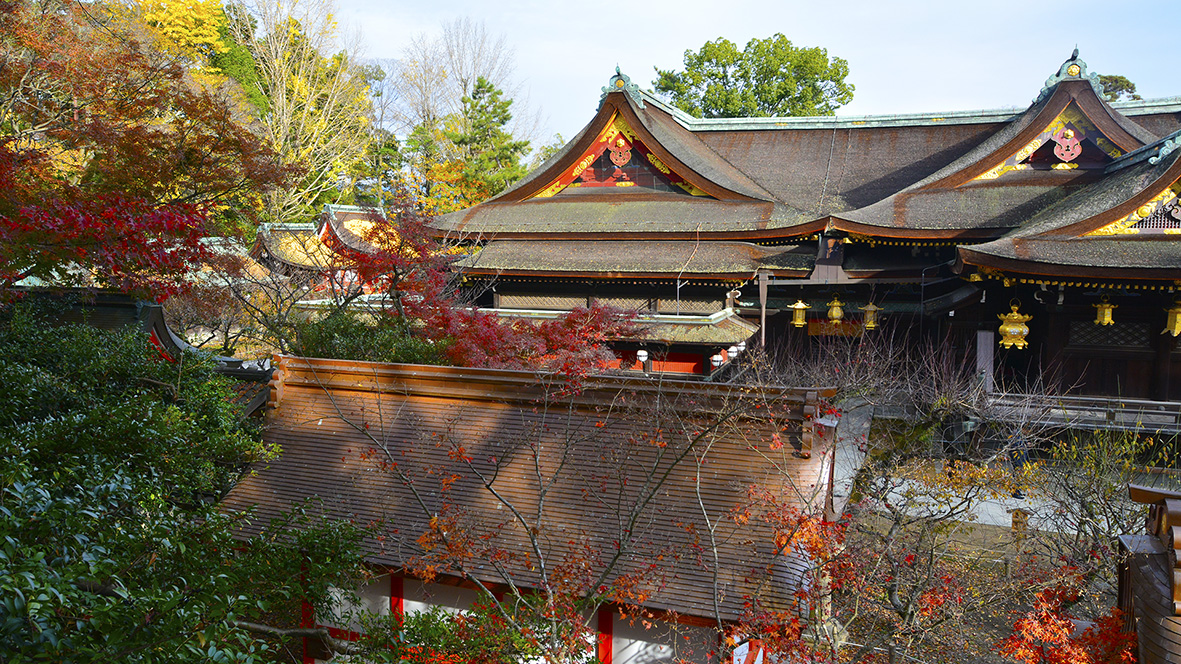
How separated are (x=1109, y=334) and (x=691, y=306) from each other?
712 cm

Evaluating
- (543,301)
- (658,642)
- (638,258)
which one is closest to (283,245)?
(543,301)

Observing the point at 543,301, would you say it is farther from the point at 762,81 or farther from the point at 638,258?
the point at 762,81

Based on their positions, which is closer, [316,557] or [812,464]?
[316,557]

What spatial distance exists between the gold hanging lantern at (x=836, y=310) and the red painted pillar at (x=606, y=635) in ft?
32.9

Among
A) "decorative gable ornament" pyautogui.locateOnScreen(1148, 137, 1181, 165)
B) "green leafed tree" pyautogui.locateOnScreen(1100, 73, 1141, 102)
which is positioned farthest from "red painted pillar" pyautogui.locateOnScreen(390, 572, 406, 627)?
"green leafed tree" pyautogui.locateOnScreen(1100, 73, 1141, 102)

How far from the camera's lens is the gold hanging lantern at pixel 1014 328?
1145cm

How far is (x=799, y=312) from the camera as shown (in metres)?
14.3

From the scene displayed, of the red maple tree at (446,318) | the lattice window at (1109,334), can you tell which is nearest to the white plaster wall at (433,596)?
the red maple tree at (446,318)

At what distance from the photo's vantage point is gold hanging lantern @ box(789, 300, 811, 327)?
46.5 ft

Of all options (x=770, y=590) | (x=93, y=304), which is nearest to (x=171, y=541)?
(x=770, y=590)

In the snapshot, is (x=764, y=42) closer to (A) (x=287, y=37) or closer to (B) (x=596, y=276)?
(A) (x=287, y=37)

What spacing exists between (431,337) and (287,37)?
2362 cm

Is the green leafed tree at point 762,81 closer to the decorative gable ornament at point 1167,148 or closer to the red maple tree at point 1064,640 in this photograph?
the decorative gable ornament at point 1167,148

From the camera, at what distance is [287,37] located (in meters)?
27.9
